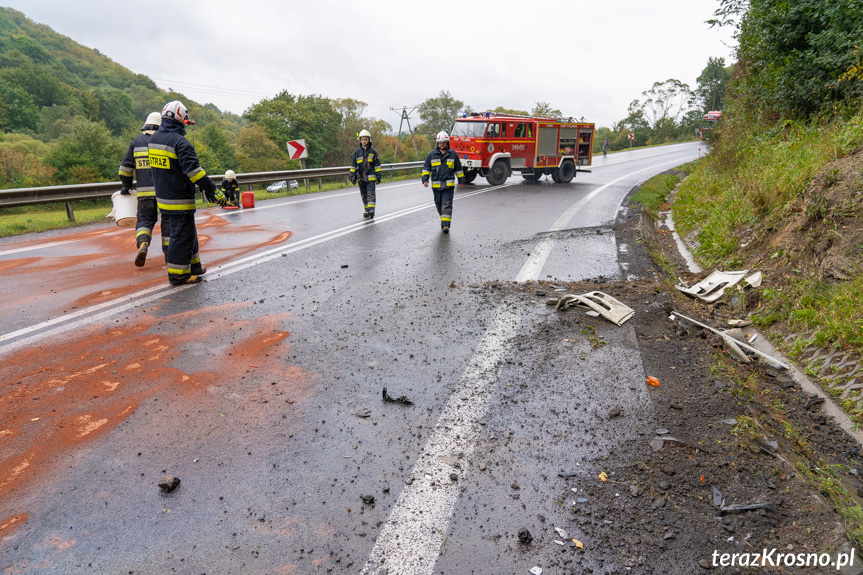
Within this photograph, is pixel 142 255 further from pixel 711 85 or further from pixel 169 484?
pixel 711 85

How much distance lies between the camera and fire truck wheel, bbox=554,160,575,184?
21.0 metres

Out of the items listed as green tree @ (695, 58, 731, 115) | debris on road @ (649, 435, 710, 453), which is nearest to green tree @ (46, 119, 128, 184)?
debris on road @ (649, 435, 710, 453)

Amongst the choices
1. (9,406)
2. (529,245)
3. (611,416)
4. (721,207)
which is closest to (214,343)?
(9,406)

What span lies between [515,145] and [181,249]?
15.2 meters

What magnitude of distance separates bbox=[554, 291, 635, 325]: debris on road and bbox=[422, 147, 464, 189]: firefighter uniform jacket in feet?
17.2

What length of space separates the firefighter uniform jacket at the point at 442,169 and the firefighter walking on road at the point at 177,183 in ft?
15.3

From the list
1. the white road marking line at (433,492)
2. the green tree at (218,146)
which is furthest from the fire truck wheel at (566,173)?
the green tree at (218,146)

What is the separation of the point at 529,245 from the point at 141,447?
6.68 m

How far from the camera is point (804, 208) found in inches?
227

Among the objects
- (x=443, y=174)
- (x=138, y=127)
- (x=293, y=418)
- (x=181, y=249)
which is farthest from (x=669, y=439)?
(x=138, y=127)

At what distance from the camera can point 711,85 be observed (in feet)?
268

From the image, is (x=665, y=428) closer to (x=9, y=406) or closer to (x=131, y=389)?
(x=131, y=389)

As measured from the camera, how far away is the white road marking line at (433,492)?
2.16 metres

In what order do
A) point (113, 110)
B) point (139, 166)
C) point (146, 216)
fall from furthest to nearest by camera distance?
1. point (113, 110)
2. point (146, 216)
3. point (139, 166)
